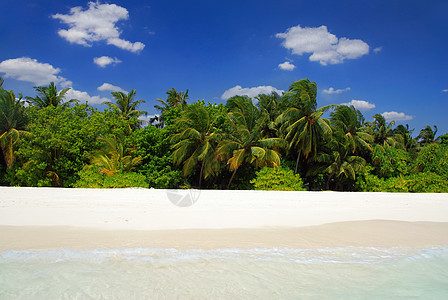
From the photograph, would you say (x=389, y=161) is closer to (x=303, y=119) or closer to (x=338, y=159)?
Result: (x=338, y=159)

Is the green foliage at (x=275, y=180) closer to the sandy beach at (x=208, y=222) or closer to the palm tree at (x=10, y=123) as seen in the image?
the sandy beach at (x=208, y=222)

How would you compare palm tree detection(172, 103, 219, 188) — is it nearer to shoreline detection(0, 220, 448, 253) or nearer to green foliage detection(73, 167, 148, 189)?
green foliage detection(73, 167, 148, 189)

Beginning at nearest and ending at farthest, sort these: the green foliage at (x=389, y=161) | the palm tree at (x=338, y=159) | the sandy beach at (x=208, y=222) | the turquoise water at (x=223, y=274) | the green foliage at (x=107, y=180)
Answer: the turquoise water at (x=223, y=274), the sandy beach at (x=208, y=222), the green foliage at (x=107, y=180), the palm tree at (x=338, y=159), the green foliage at (x=389, y=161)

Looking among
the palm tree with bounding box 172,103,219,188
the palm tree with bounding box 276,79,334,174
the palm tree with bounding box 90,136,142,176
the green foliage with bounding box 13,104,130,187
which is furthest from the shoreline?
the green foliage with bounding box 13,104,130,187

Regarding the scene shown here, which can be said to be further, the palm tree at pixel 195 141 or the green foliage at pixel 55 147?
the green foliage at pixel 55 147

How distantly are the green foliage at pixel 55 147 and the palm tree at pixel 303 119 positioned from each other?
1148cm

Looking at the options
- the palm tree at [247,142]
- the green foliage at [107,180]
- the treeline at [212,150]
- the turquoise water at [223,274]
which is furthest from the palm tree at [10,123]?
the turquoise water at [223,274]

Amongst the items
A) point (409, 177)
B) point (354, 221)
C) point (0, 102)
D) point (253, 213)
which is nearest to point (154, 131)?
point (0, 102)

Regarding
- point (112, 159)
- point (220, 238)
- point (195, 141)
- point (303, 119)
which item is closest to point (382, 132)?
point (303, 119)

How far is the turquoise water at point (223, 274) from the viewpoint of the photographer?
3.24 meters

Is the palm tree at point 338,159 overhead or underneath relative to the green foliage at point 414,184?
overhead

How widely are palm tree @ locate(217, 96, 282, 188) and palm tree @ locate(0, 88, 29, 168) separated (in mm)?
12856

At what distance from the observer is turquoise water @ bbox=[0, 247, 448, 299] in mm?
3240

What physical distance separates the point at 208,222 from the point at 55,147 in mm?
15395
